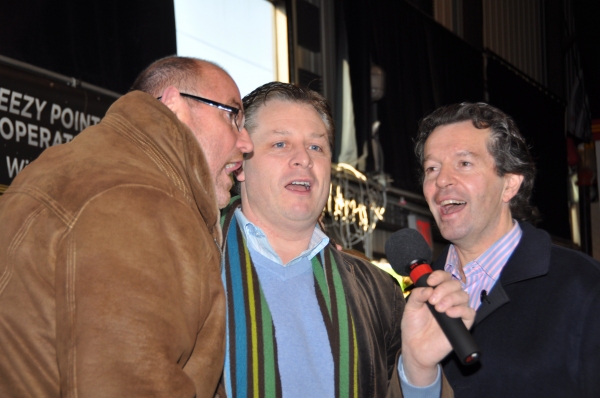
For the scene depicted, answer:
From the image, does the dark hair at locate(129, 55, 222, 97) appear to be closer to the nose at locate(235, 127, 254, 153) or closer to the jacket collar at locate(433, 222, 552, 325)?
the nose at locate(235, 127, 254, 153)

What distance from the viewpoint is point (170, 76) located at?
6.59 feet

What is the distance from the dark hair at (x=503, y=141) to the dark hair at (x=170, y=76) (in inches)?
38.9

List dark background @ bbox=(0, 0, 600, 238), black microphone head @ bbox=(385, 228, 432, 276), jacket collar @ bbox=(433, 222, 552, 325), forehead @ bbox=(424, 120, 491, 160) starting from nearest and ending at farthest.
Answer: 1. black microphone head @ bbox=(385, 228, 432, 276)
2. jacket collar @ bbox=(433, 222, 552, 325)
3. forehead @ bbox=(424, 120, 491, 160)
4. dark background @ bbox=(0, 0, 600, 238)

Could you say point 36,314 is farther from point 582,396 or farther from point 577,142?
point 577,142

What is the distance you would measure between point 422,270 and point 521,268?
0.64 m

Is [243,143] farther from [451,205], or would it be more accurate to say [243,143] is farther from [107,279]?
[107,279]

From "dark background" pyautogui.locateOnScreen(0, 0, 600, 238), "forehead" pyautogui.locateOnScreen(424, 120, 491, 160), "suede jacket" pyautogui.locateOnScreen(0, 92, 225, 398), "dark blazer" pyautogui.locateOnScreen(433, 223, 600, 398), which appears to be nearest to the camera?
"suede jacket" pyautogui.locateOnScreen(0, 92, 225, 398)

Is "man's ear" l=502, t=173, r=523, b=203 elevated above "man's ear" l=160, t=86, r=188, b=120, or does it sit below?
below

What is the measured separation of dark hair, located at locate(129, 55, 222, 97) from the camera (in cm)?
200

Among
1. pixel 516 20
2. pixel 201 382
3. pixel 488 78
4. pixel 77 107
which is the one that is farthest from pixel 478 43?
pixel 201 382

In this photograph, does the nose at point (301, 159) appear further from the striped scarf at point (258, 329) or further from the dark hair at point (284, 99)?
the striped scarf at point (258, 329)

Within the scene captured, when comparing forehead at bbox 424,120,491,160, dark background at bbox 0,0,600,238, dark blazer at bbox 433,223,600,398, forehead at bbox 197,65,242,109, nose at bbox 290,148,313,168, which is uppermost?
dark background at bbox 0,0,600,238

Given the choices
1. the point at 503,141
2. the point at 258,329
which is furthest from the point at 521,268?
the point at 258,329

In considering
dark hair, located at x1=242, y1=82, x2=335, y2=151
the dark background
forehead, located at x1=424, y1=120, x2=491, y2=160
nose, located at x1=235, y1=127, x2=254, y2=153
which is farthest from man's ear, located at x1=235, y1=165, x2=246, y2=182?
the dark background
